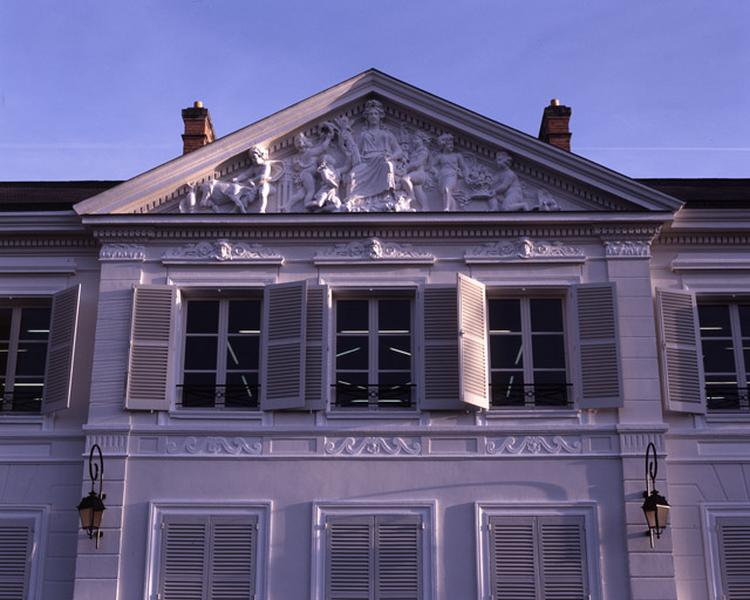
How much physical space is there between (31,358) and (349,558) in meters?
5.15

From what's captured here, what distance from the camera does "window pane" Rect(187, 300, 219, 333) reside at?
1681cm

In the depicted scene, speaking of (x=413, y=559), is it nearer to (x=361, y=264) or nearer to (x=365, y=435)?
(x=365, y=435)

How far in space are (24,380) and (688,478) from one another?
341 inches

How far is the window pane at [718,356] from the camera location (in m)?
16.8

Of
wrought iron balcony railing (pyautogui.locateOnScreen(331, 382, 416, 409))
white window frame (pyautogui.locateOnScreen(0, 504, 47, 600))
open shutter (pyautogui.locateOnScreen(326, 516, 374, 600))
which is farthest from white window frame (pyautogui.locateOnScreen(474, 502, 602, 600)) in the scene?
white window frame (pyautogui.locateOnScreen(0, 504, 47, 600))

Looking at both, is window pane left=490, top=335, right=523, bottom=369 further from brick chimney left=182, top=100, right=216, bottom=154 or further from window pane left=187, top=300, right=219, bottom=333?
brick chimney left=182, top=100, right=216, bottom=154

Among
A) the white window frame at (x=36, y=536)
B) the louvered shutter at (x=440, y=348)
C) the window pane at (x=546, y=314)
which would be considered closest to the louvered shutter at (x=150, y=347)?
the white window frame at (x=36, y=536)

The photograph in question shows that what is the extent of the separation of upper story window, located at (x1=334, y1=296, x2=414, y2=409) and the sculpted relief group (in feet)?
4.42

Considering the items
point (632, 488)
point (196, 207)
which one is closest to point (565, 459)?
point (632, 488)

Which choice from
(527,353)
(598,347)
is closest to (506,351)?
(527,353)

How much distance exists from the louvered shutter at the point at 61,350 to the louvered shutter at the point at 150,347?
0.83 meters

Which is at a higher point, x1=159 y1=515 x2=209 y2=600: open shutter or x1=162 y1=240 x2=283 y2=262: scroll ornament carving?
x1=162 y1=240 x2=283 y2=262: scroll ornament carving

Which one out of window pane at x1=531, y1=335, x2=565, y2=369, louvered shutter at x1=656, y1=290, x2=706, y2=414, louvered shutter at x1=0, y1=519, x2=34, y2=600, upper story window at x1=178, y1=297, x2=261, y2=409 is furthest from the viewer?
window pane at x1=531, y1=335, x2=565, y2=369

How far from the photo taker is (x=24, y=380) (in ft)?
55.3
